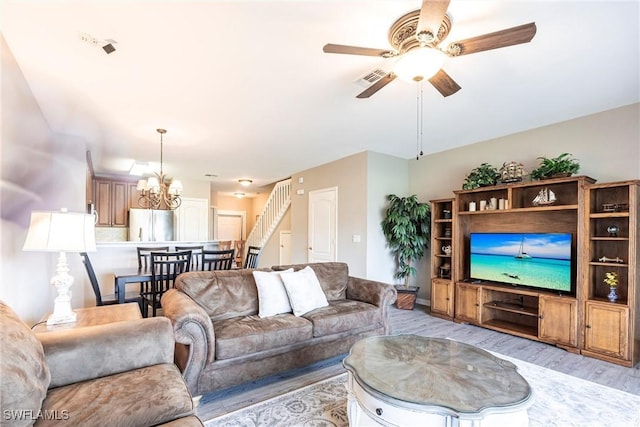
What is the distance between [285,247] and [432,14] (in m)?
6.28

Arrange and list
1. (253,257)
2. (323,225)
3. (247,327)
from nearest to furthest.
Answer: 1. (247,327)
2. (253,257)
3. (323,225)

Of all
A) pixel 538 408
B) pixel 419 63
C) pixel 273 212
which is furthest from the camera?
pixel 273 212

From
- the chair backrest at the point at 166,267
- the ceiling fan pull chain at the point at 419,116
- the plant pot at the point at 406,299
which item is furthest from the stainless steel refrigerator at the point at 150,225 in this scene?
the ceiling fan pull chain at the point at 419,116

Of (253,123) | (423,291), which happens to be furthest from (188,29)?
(423,291)

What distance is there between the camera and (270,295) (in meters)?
2.85

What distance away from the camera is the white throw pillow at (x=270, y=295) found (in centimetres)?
280

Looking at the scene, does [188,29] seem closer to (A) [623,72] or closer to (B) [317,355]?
(B) [317,355]

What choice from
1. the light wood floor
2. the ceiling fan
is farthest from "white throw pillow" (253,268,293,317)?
the ceiling fan

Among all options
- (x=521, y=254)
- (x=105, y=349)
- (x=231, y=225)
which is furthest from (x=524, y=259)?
(x=231, y=225)

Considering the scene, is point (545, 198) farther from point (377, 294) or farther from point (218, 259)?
point (218, 259)

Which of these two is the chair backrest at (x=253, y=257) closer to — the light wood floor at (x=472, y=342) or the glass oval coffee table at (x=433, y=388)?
the light wood floor at (x=472, y=342)

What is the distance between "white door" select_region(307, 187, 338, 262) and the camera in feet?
18.6

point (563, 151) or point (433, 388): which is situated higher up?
point (563, 151)

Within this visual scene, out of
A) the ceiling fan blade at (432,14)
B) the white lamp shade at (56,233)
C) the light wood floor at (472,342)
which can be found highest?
the ceiling fan blade at (432,14)
